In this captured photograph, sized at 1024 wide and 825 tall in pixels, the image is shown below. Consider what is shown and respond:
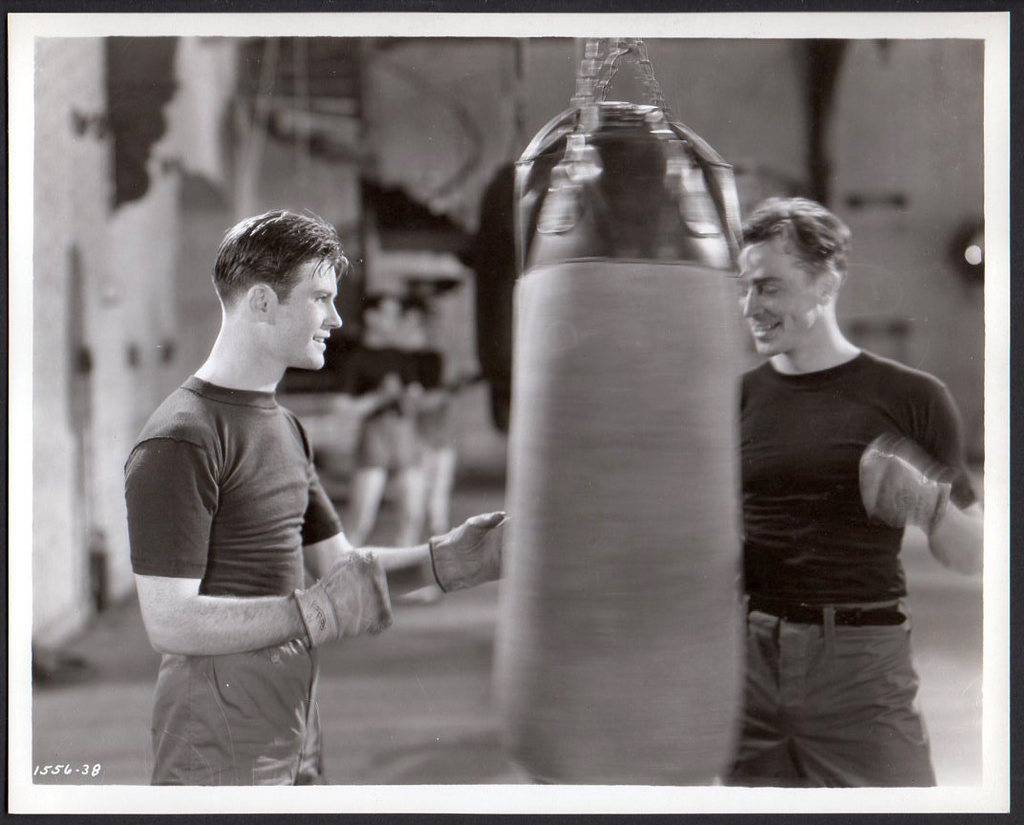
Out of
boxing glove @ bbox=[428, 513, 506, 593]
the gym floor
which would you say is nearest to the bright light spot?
the gym floor

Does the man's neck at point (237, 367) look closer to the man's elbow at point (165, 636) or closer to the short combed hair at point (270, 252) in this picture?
→ the short combed hair at point (270, 252)

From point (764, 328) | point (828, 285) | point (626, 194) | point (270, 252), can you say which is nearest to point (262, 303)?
point (270, 252)

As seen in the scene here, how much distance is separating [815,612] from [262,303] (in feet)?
3.51

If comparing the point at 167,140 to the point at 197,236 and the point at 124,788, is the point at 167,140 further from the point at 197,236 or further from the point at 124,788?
the point at 124,788

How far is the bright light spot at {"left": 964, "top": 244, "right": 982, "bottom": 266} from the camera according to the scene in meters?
1.76

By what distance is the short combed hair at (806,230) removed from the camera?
1696 millimetres

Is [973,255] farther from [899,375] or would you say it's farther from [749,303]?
[749,303]

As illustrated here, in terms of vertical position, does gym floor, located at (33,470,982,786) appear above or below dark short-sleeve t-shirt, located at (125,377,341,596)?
below

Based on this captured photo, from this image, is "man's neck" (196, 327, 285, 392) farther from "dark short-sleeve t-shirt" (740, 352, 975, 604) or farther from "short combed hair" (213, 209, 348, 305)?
"dark short-sleeve t-shirt" (740, 352, 975, 604)

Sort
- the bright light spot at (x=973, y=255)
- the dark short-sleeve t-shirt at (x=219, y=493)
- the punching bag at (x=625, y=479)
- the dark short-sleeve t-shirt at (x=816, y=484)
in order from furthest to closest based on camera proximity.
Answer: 1. the bright light spot at (x=973, y=255)
2. the dark short-sleeve t-shirt at (x=816, y=484)
3. the dark short-sleeve t-shirt at (x=219, y=493)
4. the punching bag at (x=625, y=479)

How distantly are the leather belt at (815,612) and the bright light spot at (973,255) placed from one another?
64 centimetres

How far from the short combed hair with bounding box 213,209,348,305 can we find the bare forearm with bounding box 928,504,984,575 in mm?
1151

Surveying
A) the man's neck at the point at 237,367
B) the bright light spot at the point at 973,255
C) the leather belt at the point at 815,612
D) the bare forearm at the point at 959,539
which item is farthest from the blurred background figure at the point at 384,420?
the bright light spot at the point at 973,255

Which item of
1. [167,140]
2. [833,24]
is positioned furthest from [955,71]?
[167,140]
